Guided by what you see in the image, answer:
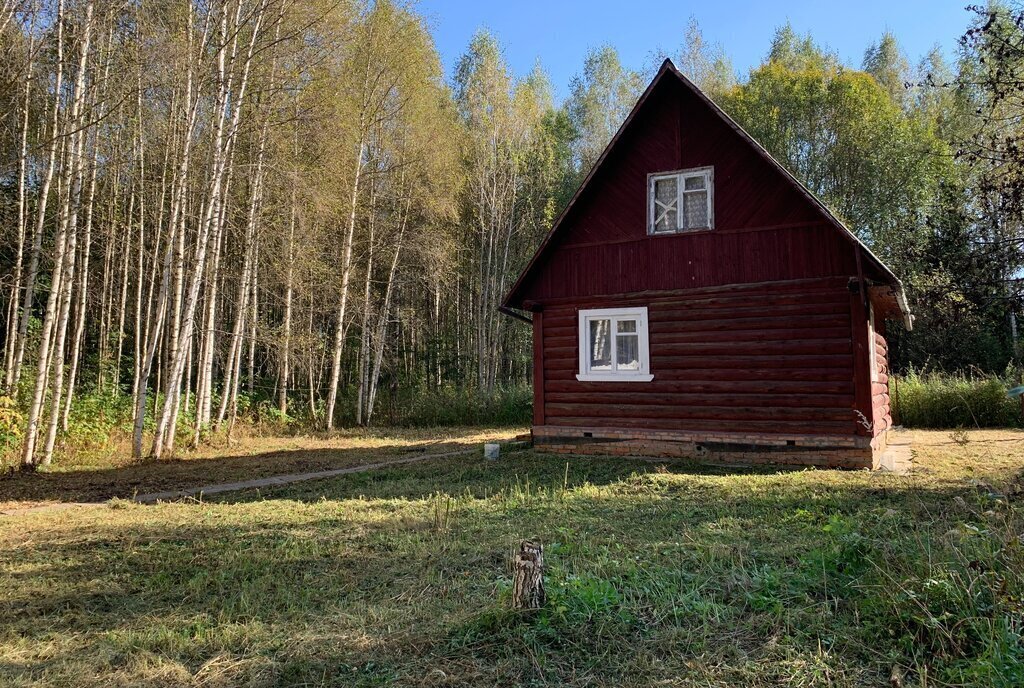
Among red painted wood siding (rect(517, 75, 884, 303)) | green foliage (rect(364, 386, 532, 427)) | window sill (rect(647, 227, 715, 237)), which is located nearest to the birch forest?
green foliage (rect(364, 386, 532, 427))

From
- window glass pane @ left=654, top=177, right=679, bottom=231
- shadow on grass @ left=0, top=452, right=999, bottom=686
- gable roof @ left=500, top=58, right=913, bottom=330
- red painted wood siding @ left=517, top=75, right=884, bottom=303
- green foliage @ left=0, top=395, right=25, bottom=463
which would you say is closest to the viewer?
shadow on grass @ left=0, top=452, right=999, bottom=686

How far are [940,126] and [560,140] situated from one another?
55.5 ft

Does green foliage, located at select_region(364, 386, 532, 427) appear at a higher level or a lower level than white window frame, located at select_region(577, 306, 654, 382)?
lower

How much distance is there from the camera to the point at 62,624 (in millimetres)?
4242

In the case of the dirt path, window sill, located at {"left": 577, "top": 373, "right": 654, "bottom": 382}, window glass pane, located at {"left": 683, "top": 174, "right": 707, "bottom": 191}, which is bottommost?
the dirt path

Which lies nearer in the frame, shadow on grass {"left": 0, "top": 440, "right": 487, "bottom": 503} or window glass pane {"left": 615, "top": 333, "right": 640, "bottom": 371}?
shadow on grass {"left": 0, "top": 440, "right": 487, "bottom": 503}

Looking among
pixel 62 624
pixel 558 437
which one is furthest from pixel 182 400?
pixel 62 624

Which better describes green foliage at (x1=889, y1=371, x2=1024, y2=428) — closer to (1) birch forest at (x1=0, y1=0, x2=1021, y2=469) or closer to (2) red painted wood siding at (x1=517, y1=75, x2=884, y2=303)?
(1) birch forest at (x1=0, y1=0, x2=1021, y2=469)

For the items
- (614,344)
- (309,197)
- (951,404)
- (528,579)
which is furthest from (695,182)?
(951,404)

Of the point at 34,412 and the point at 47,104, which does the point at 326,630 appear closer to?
the point at 34,412

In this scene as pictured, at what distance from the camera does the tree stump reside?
12.3 feet

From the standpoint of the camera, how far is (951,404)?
1838 centimetres

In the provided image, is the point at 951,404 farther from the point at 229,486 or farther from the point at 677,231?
the point at 229,486

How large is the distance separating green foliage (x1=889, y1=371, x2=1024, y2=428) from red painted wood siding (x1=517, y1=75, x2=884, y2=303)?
390 inches
